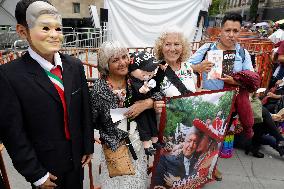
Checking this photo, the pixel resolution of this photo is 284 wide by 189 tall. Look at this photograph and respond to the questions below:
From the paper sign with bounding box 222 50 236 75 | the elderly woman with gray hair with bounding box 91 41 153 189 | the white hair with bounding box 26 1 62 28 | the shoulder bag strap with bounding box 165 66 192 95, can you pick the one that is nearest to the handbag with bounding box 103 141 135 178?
the elderly woman with gray hair with bounding box 91 41 153 189

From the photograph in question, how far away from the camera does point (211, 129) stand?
279 cm

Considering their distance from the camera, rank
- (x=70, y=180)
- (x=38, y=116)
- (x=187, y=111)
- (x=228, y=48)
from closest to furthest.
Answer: (x=38, y=116) → (x=70, y=180) → (x=187, y=111) → (x=228, y=48)

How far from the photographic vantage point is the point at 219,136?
2916mm

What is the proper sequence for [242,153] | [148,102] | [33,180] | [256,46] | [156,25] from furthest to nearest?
[256,46], [156,25], [242,153], [148,102], [33,180]

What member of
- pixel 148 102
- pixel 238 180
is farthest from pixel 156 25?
pixel 148 102

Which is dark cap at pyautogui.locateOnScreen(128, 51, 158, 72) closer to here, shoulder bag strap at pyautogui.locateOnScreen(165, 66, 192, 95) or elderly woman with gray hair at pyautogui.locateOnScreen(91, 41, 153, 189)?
elderly woman with gray hair at pyautogui.locateOnScreen(91, 41, 153, 189)

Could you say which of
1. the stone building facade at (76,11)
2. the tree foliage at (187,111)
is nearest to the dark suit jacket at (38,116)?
the tree foliage at (187,111)

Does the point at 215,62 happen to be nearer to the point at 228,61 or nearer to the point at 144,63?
the point at 228,61

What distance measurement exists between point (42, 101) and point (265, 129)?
11.5 feet

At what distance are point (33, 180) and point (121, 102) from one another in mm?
879

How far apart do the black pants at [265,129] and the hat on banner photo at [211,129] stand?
58.4 inches

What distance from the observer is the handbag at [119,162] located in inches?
90.1

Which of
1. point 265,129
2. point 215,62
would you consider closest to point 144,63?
point 215,62

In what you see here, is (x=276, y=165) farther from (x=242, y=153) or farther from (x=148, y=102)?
(x=148, y=102)
